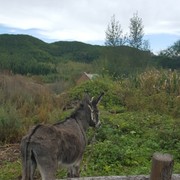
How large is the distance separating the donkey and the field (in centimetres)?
110

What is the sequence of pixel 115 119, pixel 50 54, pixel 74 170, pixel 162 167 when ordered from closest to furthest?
pixel 162 167 < pixel 74 170 < pixel 115 119 < pixel 50 54

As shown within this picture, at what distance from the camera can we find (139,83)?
13.0 m

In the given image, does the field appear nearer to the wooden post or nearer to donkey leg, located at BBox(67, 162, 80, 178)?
donkey leg, located at BBox(67, 162, 80, 178)

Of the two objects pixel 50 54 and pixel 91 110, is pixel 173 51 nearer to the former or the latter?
pixel 50 54

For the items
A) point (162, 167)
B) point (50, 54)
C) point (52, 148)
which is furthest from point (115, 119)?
point (50, 54)

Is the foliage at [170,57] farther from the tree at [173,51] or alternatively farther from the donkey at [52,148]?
the donkey at [52,148]

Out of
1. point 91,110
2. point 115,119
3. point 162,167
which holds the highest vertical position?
point 91,110

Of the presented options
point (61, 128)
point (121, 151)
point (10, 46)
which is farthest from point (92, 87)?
point (10, 46)

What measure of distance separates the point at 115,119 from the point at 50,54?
119ft

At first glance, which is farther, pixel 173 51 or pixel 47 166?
pixel 173 51

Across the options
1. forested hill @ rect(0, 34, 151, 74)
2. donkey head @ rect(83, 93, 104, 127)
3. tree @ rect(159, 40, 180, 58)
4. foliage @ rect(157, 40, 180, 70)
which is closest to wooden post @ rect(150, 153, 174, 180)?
donkey head @ rect(83, 93, 104, 127)

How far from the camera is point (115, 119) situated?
349 inches

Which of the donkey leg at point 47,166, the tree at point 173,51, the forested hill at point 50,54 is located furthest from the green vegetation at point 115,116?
the tree at point 173,51

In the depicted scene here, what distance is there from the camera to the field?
5873 mm
